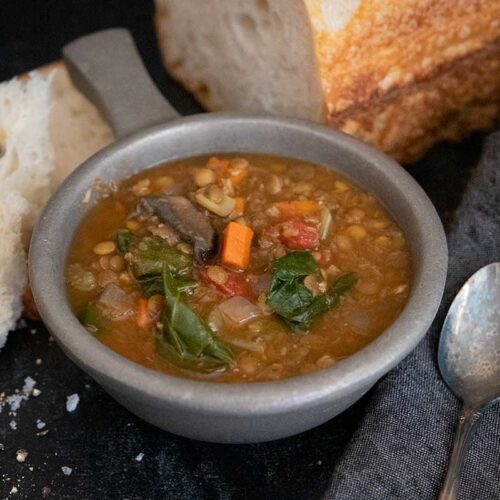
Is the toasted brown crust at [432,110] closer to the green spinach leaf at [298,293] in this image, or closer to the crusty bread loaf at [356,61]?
the crusty bread loaf at [356,61]

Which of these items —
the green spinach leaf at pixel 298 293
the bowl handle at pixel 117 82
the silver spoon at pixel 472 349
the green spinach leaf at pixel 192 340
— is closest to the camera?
the green spinach leaf at pixel 192 340

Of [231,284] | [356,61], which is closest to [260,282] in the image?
[231,284]

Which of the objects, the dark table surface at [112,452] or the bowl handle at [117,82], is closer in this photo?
the dark table surface at [112,452]

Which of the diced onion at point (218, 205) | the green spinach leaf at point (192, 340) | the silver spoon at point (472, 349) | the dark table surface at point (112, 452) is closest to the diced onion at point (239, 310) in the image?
the green spinach leaf at point (192, 340)

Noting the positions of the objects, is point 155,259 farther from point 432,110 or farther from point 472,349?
point 432,110

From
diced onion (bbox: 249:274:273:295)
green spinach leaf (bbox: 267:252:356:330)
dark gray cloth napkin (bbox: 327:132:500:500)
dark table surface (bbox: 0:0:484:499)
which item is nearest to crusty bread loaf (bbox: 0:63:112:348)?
dark table surface (bbox: 0:0:484:499)

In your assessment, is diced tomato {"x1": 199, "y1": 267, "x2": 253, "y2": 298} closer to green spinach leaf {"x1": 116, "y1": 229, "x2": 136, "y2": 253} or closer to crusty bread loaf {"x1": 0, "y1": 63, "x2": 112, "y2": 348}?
green spinach leaf {"x1": 116, "y1": 229, "x2": 136, "y2": 253}

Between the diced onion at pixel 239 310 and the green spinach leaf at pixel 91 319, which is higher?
the green spinach leaf at pixel 91 319
